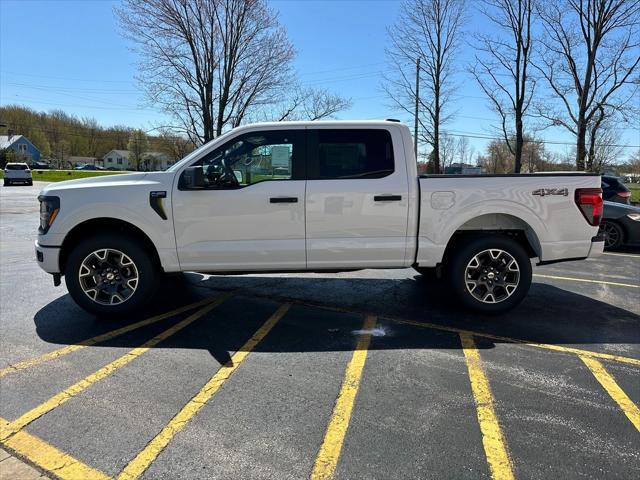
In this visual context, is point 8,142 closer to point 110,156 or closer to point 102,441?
point 110,156

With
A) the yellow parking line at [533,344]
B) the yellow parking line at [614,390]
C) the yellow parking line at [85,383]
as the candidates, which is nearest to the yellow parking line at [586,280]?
the yellow parking line at [533,344]

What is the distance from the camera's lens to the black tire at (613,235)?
Answer: 9773 mm

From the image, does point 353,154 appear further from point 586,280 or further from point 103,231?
point 586,280

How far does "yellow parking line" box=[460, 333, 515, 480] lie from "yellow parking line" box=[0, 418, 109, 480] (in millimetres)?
2108

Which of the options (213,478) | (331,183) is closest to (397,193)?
(331,183)

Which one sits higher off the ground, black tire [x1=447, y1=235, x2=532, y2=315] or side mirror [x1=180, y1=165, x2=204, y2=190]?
side mirror [x1=180, y1=165, x2=204, y2=190]

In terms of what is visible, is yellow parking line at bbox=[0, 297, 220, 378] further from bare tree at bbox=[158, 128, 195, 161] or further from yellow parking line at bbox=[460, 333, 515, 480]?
bare tree at bbox=[158, 128, 195, 161]

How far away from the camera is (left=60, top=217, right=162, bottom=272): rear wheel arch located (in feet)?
15.6

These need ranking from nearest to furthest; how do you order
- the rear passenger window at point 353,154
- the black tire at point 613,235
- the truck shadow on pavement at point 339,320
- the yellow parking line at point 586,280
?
the truck shadow on pavement at point 339,320 < the rear passenger window at point 353,154 < the yellow parking line at point 586,280 < the black tire at point 613,235

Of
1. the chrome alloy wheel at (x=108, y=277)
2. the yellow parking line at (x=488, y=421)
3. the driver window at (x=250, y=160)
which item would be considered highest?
the driver window at (x=250, y=160)

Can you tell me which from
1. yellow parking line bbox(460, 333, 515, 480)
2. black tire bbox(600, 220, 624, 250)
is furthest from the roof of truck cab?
black tire bbox(600, 220, 624, 250)

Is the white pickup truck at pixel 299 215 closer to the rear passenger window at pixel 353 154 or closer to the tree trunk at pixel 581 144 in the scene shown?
the rear passenger window at pixel 353 154

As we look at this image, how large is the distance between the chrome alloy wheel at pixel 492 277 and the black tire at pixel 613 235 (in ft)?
21.0

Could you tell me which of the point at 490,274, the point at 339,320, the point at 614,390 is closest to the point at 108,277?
the point at 339,320
